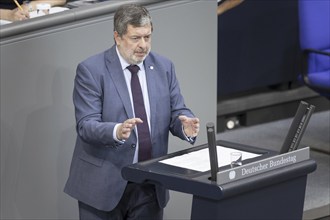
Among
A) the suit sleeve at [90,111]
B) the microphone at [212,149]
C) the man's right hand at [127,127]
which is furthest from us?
the suit sleeve at [90,111]

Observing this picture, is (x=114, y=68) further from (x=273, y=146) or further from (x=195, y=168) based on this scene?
(x=273, y=146)

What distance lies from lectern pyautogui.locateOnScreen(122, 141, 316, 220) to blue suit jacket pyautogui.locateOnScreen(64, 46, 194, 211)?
1.24 ft

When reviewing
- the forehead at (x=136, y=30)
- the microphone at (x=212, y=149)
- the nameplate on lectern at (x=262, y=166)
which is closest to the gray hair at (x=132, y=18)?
the forehead at (x=136, y=30)

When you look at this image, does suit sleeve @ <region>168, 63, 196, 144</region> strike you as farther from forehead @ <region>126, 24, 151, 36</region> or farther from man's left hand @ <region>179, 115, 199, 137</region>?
forehead @ <region>126, 24, 151, 36</region>

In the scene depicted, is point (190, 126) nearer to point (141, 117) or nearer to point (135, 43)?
point (141, 117)

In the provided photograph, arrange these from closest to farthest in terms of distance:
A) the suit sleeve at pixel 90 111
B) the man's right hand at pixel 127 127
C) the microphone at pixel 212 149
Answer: the microphone at pixel 212 149
the man's right hand at pixel 127 127
the suit sleeve at pixel 90 111

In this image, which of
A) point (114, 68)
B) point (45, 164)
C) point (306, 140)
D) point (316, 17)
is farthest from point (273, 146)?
point (114, 68)

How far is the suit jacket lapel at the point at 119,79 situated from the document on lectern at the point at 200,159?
1.27 ft

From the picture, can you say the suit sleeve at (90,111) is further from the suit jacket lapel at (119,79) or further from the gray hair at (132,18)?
the gray hair at (132,18)

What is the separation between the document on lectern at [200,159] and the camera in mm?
4309

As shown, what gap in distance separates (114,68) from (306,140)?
3535mm

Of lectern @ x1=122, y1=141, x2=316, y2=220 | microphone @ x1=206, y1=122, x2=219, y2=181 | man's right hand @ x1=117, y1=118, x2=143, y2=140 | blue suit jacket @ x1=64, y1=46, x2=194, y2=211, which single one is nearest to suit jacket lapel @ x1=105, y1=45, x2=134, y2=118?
blue suit jacket @ x1=64, y1=46, x2=194, y2=211

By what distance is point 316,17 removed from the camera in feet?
24.1

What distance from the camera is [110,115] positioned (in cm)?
471
